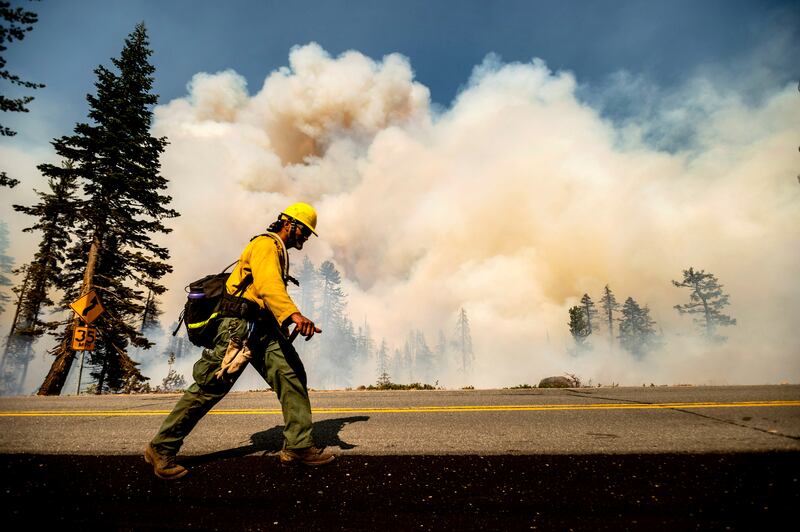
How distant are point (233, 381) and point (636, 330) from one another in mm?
91669

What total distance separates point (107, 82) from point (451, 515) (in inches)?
922

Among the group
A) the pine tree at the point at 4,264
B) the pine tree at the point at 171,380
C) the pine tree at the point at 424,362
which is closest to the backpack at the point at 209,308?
the pine tree at the point at 171,380

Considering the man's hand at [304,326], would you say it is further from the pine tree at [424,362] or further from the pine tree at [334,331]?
the pine tree at [424,362]

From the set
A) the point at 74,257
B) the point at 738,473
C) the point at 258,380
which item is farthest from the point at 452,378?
the point at 738,473

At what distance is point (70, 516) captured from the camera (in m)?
2.15

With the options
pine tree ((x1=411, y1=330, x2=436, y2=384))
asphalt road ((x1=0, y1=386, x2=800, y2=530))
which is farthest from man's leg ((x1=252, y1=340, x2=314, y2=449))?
pine tree ((x1=411, y1=330, x2=436, y2=384))

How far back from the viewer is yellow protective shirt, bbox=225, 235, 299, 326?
312 cm

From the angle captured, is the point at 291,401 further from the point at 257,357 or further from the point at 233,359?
the point at 233,359

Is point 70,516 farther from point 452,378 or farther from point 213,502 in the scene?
point 452,378

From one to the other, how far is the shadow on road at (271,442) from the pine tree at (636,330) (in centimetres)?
8742

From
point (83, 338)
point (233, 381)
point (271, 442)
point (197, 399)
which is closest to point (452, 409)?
point (271, 442)

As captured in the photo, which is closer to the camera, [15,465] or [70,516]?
[70,516]

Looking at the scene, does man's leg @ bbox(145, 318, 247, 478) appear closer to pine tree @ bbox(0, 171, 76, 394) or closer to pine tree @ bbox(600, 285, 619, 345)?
pine tree @ bbox(0, 171, 76, 394)

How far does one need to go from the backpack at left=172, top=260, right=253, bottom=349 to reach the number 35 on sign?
11.2 meters
